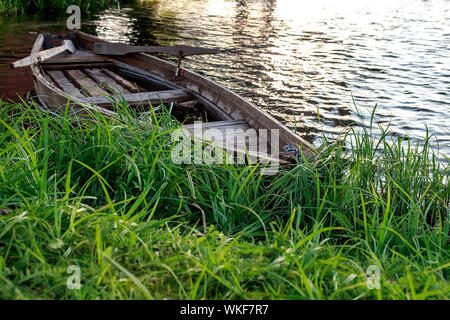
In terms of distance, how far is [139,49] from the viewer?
6.30 m

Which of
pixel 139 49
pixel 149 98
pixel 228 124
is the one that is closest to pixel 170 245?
pixel 228 124

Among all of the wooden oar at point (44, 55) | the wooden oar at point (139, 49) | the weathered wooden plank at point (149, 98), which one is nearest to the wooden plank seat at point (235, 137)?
the weathered wooden plank at point (149, 98)

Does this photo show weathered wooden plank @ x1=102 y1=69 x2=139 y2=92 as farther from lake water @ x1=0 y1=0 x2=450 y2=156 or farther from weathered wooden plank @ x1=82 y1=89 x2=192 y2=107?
lake water @ x1=0 y1=0 x2=450 y2=156

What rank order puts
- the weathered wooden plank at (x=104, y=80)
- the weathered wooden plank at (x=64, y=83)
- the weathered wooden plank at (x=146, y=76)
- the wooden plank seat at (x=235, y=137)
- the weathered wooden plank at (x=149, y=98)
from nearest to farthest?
the wooden plank seat at (x=235, y=137) → the weathered wooden plank at (x=149, y=98) → the weathered wooden plank at (x=64, y=83) → the weathered wooden plank at (x=104, y=80) → the weathered wooden plank at (x=146, y=76)

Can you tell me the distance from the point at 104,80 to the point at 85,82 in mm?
242

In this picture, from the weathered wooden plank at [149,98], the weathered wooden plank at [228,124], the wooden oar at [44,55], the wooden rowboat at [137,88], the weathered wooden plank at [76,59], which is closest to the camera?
the wooden rowboat at [137,88]

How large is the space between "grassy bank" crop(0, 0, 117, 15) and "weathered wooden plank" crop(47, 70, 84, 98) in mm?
7613

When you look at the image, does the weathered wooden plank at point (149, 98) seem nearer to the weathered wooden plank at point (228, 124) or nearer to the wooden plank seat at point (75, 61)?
the weathered wooden plank at point (228, 124)

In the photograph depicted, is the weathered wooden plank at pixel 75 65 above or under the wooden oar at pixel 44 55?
under

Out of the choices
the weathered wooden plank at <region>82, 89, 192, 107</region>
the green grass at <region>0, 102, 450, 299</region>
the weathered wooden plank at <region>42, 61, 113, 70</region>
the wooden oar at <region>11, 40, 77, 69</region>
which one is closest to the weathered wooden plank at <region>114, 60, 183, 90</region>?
the weathered wooden plank at <region>42, 61, 113, 70</region>

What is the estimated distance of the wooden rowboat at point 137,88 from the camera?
4078mm

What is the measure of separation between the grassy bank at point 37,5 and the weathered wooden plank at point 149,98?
9282 mm

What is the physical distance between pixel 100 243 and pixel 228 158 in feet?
4.93

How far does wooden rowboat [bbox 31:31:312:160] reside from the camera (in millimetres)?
4078
